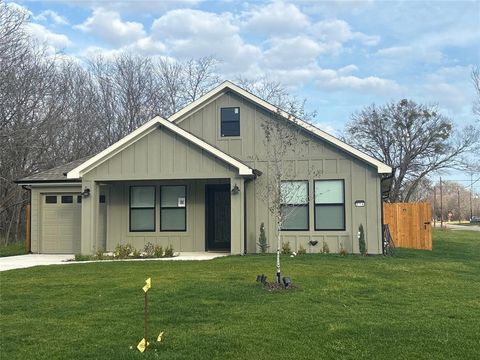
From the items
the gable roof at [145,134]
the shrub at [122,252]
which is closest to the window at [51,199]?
the gable roof at [145,134]

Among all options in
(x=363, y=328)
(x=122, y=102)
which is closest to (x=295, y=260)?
(x=363, y=328)

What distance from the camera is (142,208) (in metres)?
17.3

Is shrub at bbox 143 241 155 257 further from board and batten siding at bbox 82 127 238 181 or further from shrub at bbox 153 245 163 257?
board and batten siding at bbox 82 127 238 181

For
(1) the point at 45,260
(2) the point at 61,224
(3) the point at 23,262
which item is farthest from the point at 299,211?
(3) the point at 23,262

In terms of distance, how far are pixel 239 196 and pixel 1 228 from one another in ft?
54.3

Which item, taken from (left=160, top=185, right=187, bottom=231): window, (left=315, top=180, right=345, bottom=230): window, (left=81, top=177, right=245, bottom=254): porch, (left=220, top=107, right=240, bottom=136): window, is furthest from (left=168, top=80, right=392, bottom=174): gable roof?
(left=81, top=177, right=245, bottom=254): porch

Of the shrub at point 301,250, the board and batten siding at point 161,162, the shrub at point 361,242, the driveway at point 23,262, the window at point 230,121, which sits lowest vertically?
the driveway at point 23,262

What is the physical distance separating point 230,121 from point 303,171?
9.98 ft

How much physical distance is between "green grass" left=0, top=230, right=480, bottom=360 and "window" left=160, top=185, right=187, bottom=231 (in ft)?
16.6

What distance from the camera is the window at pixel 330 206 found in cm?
1627

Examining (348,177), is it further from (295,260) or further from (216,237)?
(216,237)

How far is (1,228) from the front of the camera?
86.3 feet

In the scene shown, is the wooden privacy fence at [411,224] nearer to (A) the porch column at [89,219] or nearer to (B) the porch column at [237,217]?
(B) the porch column at [237,217]

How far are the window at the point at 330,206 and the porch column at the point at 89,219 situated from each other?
7019 mm
